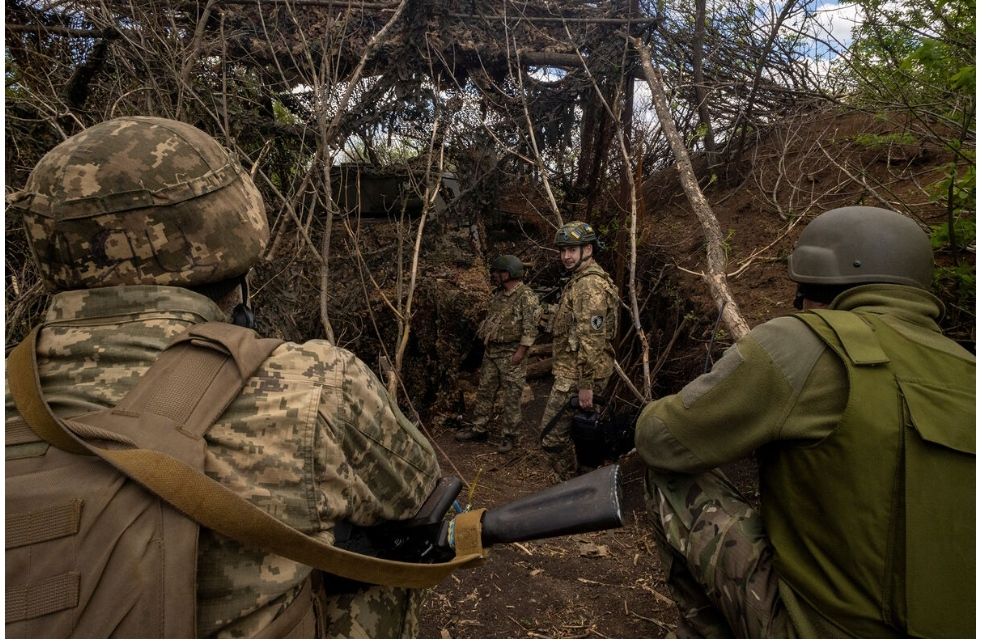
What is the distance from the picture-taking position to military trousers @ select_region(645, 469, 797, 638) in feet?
6.49

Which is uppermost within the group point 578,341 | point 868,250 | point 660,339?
point 868,250

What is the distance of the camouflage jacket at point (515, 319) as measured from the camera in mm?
6898

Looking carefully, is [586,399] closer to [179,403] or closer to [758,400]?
[758,400]

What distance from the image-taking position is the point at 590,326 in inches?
221

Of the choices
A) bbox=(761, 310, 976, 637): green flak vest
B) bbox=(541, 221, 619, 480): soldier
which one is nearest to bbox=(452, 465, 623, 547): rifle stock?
bbox=(761, 310, 976, 637): green flak vest

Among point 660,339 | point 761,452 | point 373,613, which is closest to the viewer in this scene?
point 373,613

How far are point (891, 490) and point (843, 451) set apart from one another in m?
0.15

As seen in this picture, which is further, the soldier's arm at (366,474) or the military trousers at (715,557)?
the military trousers at (715,557)

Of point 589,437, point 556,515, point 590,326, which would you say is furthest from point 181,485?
point 590,326


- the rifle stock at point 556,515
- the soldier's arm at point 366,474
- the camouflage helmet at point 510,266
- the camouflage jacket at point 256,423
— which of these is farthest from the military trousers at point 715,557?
the camouflage helmet at point 510,266

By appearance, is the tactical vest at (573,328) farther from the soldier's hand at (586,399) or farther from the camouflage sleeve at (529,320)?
the camouflage sleeve at (529,320)

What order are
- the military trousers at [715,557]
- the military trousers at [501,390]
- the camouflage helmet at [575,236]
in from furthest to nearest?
the military trousers at [501,390] < the camouflage helmet at [575,236] < the military trousers at [715,557]

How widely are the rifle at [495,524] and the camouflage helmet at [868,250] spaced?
114cm

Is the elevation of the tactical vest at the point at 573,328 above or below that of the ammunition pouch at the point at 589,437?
above
